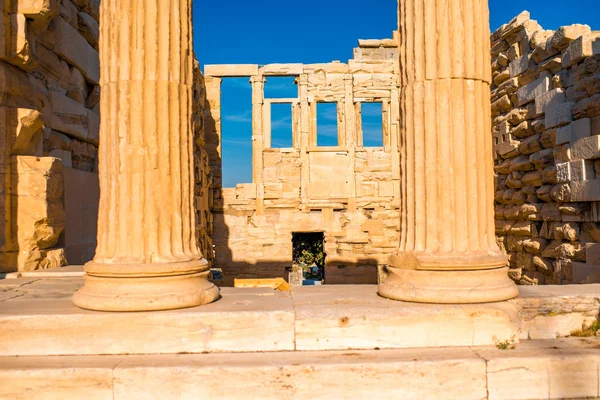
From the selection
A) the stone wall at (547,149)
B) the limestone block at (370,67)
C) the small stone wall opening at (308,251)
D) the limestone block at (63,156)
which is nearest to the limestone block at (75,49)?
the limestone block at (63,156)

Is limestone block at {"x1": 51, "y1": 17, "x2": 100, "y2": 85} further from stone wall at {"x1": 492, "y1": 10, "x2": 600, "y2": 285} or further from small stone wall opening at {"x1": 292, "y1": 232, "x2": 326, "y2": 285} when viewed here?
small stone wall opening at {"x1": 292, "y1": 232, "x2": 326, "y2": 285}

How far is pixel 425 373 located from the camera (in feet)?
14.1

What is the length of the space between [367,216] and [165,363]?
14738 mm

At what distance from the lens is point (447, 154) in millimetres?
5355

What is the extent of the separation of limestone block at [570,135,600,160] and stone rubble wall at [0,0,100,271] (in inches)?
332

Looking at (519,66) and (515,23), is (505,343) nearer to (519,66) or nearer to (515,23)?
(519,66)

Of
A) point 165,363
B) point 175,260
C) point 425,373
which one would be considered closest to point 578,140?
point 425,373

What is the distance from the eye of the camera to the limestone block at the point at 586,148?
29.5 feet

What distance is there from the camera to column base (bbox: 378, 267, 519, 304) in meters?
5.03

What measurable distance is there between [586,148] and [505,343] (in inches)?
232

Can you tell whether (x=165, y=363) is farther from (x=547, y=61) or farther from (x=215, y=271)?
(x=215, y=271)

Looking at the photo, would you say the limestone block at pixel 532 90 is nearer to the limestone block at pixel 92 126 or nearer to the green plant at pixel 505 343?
the green plant at pixel 505 343

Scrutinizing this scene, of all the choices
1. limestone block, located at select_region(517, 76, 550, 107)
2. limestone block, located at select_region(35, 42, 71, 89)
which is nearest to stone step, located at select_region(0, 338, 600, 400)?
limestone block, located at select_region(35, 42, 71, 89)

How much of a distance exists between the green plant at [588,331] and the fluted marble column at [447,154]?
65 cm
